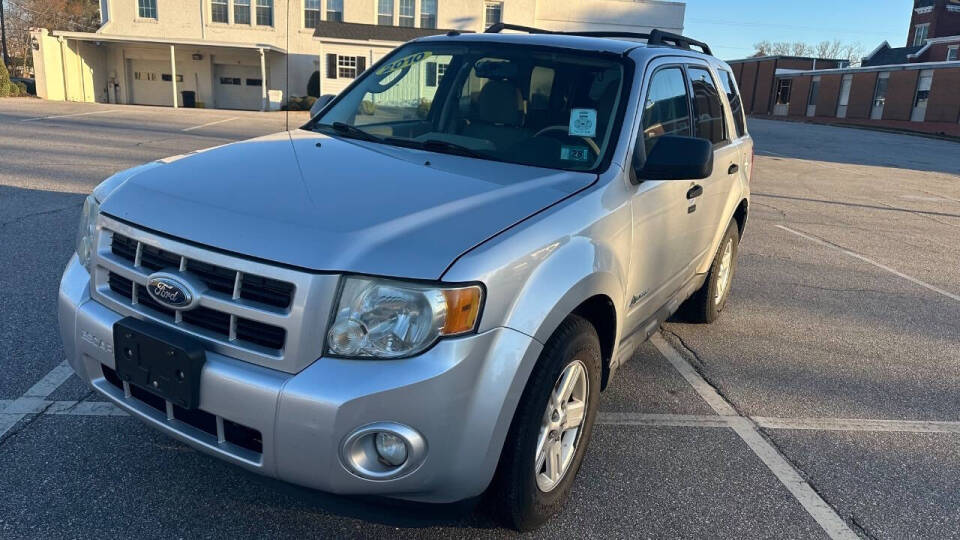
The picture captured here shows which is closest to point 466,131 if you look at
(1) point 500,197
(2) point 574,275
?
(1) point 500,197

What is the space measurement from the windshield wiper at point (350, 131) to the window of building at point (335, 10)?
3586cm

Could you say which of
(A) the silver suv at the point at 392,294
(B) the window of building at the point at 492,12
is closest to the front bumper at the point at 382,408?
(A) the silver suv at the point at 392,294

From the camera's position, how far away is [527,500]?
2508 mm

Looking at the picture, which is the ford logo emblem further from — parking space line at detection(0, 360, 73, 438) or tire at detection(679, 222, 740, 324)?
tire at detection(679, 222, 740, 324)

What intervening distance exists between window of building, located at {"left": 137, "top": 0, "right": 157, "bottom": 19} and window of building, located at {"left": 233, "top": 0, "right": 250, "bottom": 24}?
14.1ft

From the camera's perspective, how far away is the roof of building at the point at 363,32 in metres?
33.7

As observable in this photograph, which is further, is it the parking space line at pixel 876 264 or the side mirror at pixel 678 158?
the parking space line at pixel 876 264

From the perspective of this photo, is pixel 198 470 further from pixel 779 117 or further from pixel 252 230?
pixel 779 117

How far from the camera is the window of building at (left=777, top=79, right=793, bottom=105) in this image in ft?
194

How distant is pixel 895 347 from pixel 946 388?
748 mm

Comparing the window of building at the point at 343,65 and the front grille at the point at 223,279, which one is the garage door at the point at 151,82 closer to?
the window of building at the point at 343,65

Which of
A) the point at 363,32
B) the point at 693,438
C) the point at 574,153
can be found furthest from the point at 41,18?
the point at 693,438

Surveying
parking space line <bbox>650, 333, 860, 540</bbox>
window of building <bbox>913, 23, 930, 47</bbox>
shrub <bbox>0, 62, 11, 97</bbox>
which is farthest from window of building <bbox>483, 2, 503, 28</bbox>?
window of building <bbox>913, 23, 930, 47</bbox>

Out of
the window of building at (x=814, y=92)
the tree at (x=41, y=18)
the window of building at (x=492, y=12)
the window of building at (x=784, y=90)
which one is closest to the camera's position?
the window of building at (x=492, y=12)
